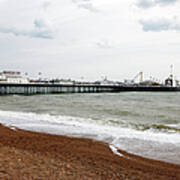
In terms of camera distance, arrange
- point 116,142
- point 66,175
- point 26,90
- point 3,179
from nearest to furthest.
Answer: point 3,179, point 66,175, point 116,142, point 26,90

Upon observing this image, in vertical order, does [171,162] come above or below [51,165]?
below

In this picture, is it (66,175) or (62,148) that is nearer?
(66,175)

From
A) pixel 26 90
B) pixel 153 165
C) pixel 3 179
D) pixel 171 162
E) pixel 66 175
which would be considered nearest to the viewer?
pixel 3 179

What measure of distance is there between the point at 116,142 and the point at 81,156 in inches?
112

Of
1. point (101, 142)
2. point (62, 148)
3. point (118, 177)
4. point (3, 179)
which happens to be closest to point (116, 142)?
point (101, 142)

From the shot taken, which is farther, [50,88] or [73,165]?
[50,88]

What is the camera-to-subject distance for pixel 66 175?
4730 millimetres

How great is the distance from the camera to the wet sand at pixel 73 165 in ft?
15.5

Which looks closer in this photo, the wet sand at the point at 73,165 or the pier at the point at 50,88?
the wet sand at the point at 73,165

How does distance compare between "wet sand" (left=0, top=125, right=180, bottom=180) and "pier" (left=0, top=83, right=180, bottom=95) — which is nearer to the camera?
"wet sand" (left=0, top=125, right=180, bottom=180)

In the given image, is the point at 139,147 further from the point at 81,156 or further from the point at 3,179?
the point at 3,179

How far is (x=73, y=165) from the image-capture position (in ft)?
→ 17.7

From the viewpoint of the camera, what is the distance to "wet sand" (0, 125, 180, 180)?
473 centimetres

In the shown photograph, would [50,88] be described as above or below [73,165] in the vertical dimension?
above
